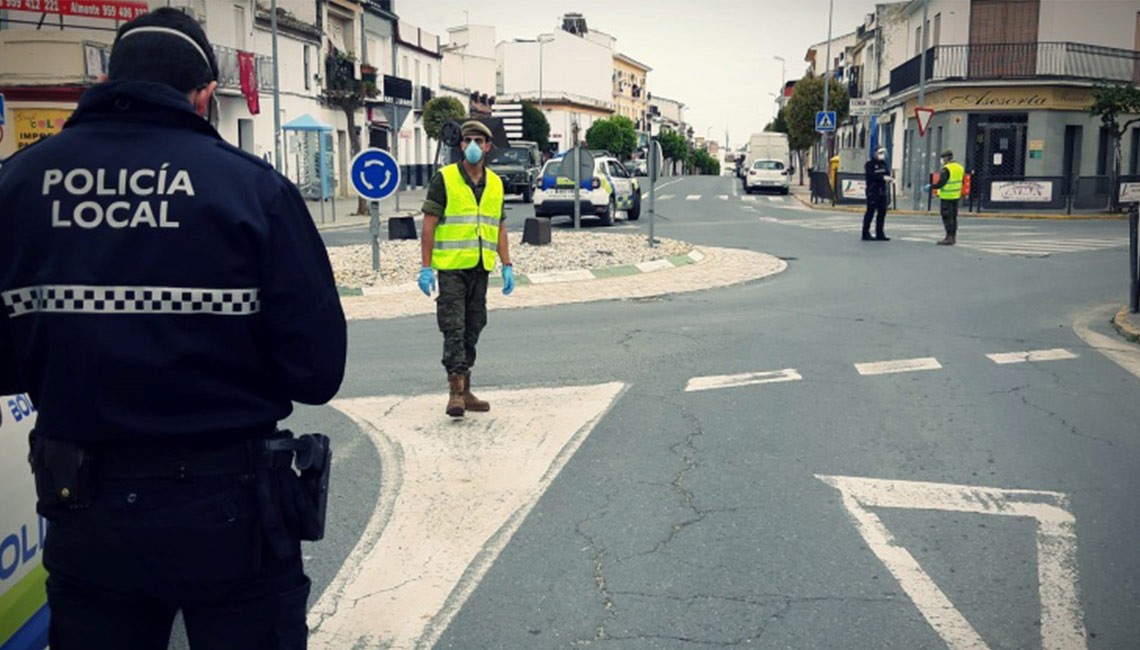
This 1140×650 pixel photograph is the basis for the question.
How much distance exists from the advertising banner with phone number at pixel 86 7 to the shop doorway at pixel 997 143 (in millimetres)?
28661

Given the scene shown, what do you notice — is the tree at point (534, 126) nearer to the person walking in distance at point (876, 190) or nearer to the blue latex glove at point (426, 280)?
the person walking in distance at point (876, 190)

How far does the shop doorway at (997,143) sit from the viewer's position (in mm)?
39812

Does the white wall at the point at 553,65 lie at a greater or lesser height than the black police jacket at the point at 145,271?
greater

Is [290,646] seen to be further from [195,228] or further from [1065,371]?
[1065,371]

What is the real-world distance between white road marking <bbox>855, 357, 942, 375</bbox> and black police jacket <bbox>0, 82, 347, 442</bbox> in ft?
24.4

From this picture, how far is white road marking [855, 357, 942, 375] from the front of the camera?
9.34 m

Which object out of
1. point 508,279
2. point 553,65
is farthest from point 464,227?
point 553,65

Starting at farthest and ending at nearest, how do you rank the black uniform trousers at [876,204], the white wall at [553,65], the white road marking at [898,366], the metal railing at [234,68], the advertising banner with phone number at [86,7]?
the white wall at [553,65], the metal railing at [234,68], the advertising banner with phone number at [86,7], the black uniform trousers at [876,204], the white road marking at [898,366]

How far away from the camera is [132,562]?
2.36m

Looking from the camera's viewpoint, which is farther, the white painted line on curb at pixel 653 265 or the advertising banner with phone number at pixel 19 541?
the white painted line on curb at pixel 653 265

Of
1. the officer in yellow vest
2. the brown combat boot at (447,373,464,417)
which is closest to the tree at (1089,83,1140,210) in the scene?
the officer in yellow vest

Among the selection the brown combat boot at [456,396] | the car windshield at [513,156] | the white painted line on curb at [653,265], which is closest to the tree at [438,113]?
the car windshield at [513,156]

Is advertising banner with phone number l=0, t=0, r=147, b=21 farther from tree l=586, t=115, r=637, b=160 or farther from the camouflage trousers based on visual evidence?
tree l=586, t=115, r=637, b=160

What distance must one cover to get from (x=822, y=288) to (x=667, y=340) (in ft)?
16.2
